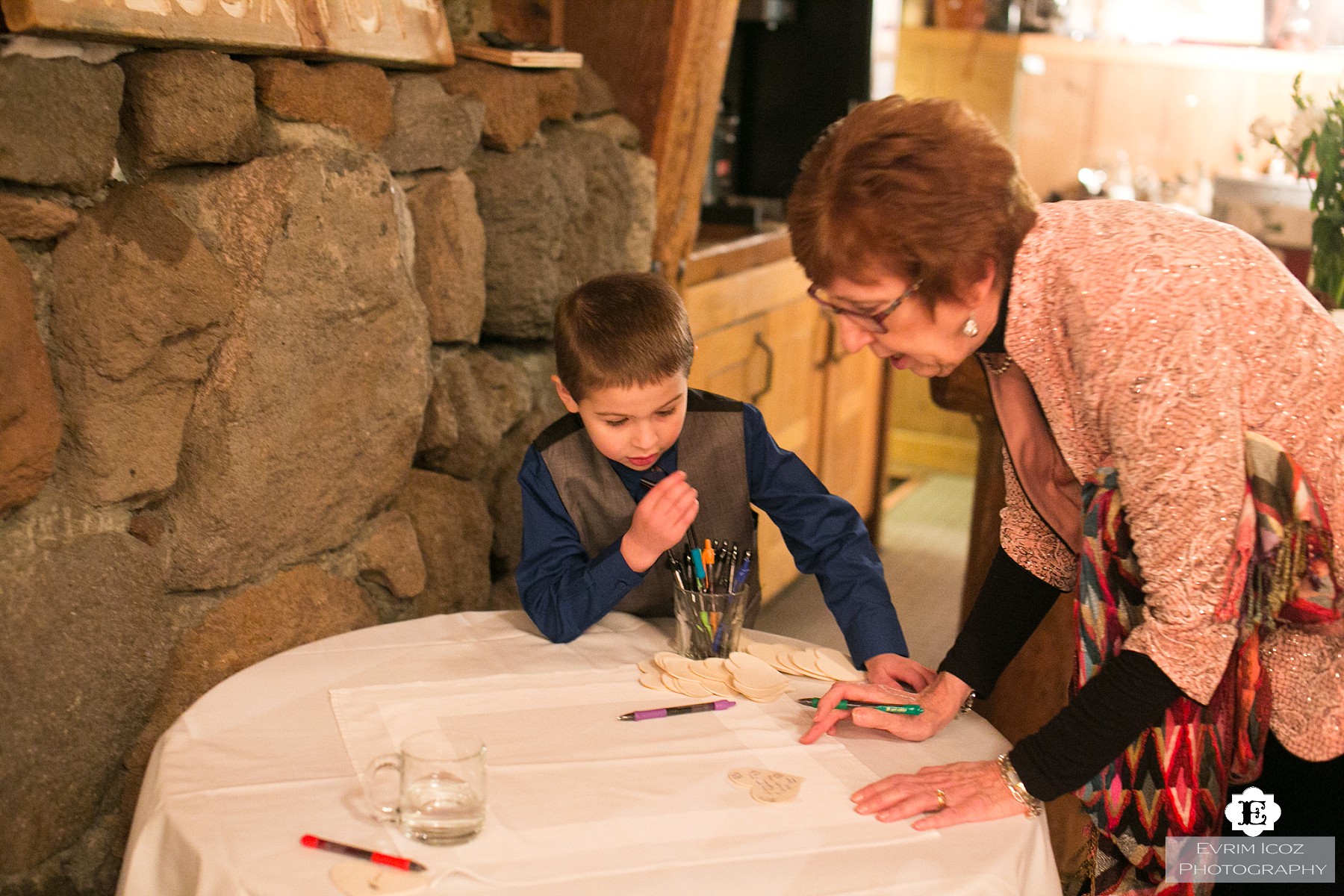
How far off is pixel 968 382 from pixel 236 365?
4.07 ft

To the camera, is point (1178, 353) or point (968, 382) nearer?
point (1178, 353)

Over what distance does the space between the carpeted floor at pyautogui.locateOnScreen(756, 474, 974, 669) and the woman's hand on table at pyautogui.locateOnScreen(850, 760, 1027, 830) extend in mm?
1524

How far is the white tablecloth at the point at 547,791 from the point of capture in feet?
3.04

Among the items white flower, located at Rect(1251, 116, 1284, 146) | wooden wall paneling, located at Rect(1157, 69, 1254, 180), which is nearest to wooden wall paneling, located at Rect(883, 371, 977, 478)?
wooden wall paneling, located at Rect(1157, 69, 1254, 180)

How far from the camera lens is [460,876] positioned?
91cm

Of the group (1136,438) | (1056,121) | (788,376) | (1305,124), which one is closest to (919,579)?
(788,376)

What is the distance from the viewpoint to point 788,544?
165 centimetres

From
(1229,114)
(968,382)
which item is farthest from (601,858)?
(1229,114)

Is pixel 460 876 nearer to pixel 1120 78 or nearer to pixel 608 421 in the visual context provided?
pixel 608 421

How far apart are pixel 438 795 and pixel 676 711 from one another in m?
0.31

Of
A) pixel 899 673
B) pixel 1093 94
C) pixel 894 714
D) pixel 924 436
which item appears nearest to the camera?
pixel 894 714

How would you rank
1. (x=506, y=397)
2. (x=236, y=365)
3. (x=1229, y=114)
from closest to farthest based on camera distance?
(x=236, y=365), (x=506, y=397), (x=1229, y=114)

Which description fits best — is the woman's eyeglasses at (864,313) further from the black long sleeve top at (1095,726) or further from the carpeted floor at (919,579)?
the carpeted floor at (919,579)

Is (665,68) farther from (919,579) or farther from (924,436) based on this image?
(924,436)
